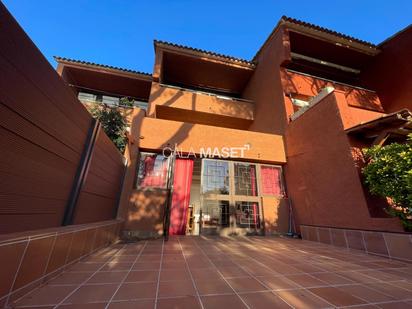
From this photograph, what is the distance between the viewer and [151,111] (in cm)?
730

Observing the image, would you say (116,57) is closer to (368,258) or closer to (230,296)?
(230,296)

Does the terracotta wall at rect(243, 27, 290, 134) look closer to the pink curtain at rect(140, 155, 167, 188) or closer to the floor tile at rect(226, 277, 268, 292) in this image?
the pink curtain at rect(140, 155, 167, 188)

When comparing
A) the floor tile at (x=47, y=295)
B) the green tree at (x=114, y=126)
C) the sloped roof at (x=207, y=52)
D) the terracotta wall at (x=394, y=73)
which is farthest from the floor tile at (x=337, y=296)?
the sloped roof at (x=207, y=52)

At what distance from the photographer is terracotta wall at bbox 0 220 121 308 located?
1302 millimetres

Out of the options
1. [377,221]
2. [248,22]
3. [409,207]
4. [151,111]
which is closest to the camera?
[409,207]

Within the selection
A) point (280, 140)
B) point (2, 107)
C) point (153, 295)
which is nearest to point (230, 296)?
point (153, 295)

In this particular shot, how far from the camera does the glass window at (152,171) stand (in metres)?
5.40

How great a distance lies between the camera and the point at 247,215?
5.80 meters

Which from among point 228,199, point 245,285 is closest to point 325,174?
point 228,199

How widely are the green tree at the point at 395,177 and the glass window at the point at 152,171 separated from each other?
200 inches

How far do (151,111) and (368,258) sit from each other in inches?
298

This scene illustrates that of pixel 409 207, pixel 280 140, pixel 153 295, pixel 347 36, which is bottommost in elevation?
pixel 153 295

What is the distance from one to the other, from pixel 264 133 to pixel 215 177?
274 centimetres

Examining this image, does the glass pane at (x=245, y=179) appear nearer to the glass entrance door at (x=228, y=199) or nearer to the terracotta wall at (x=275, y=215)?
the glass entrance door at (x=228, y=199)
